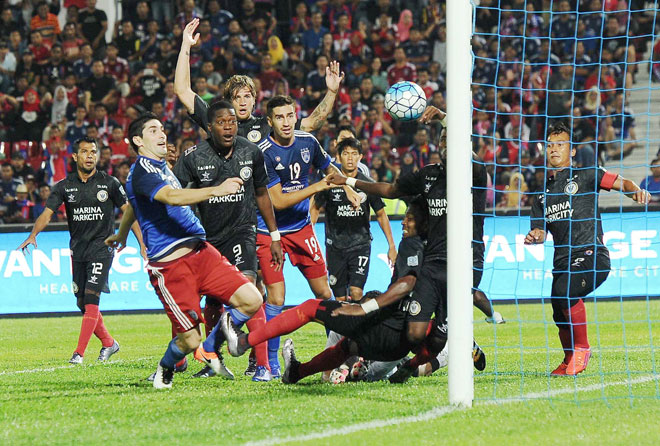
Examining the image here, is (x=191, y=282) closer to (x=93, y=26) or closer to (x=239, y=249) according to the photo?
(x=239, y=249)

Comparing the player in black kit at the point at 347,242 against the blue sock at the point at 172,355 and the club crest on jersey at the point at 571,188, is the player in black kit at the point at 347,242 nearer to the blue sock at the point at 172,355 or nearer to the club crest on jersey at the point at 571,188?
the club crest on jersey at the point at 571,188

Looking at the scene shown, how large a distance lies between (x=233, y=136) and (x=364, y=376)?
90.8 inches

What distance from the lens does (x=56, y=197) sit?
11688 millimetres

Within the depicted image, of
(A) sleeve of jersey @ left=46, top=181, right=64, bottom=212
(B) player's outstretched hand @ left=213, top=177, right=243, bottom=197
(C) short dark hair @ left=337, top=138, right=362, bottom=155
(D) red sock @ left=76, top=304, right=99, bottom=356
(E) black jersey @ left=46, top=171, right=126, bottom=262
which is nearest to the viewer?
(B) player's outstretched hand @ left=213, top=177, right=243, bottom=197

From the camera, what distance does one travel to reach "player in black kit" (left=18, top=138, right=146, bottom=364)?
37.1ft

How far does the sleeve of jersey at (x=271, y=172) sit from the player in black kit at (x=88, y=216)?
2.61 metres

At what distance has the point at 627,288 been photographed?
16.2 m

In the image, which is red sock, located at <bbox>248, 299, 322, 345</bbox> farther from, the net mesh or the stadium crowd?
the stadium crowd

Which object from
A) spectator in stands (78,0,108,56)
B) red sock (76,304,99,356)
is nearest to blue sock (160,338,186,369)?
red sock (76,304,99,356)

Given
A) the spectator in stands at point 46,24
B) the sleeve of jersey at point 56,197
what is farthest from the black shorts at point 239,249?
the spectator in stands at point 46,24

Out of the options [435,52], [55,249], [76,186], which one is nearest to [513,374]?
[76,186]

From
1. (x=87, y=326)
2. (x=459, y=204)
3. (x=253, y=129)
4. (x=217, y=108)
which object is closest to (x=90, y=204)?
(x=87, y=326)

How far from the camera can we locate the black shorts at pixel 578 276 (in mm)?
8445

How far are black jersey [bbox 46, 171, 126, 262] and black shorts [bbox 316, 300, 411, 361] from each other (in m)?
4.88
